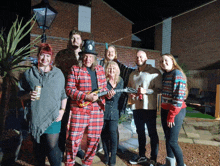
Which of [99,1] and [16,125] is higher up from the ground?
[99,1]

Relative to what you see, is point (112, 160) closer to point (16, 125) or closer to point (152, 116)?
point (152, 116)

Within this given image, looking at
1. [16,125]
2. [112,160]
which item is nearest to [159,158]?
[112,160]

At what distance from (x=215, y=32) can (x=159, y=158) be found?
38.4 feet

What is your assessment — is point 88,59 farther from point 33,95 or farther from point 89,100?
point 33,95

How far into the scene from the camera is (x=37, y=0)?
32.1ft

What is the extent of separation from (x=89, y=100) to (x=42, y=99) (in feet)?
1.85

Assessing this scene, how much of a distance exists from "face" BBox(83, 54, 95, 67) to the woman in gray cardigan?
422mm

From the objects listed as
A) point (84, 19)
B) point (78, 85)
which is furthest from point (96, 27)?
point (78, 85)

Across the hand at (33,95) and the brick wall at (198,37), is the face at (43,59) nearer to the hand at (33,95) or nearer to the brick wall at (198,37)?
the hand at (33,95)

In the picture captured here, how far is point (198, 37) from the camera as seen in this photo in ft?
41.0

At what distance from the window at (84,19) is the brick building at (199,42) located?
24.8 feet

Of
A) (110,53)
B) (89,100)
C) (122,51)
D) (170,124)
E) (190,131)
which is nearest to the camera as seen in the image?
(89,100)

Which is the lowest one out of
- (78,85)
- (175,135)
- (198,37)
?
(175,135)

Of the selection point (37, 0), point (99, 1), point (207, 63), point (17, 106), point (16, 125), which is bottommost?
point (16, 125)
